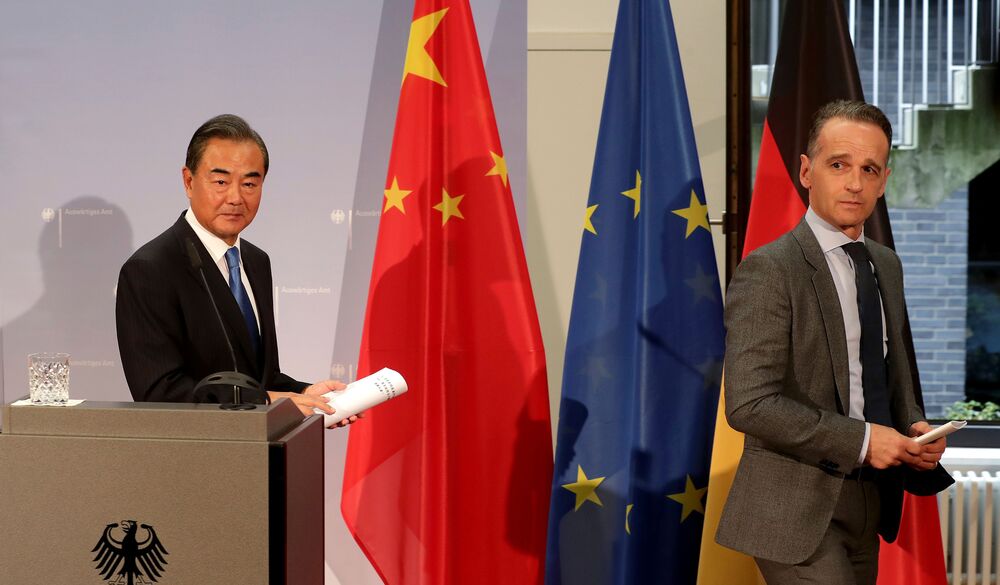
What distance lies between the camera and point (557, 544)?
2816 mm

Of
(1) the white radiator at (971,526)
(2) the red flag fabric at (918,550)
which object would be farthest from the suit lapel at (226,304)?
(1) the white radiator at (971,526)

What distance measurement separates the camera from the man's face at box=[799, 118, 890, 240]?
1982mm

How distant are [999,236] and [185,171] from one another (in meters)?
3.06

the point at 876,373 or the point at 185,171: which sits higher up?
the point at 185,171

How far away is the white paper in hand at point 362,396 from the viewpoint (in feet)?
6.51

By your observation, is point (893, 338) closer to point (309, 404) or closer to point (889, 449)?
point (889, 449)

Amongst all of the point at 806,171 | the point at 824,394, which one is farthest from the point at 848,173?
the point at 824,394

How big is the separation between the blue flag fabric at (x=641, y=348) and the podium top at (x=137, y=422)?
62.2 inches

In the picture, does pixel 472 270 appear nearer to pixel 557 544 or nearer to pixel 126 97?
pixel 557 544

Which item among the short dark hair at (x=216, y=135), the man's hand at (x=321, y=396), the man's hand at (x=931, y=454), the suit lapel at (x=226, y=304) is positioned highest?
the short dark hair at (x=216, y=135)

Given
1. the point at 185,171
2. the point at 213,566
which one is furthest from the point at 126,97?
the point at 213,566

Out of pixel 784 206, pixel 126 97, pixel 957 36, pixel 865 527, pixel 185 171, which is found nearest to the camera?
pixel 865 527

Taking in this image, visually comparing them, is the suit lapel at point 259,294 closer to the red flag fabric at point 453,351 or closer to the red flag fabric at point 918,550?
the red flag fabric at point 453,351

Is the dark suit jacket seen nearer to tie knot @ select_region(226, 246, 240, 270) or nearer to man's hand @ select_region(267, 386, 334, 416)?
tie knot @ select_region(226, 246, 240, 270)
